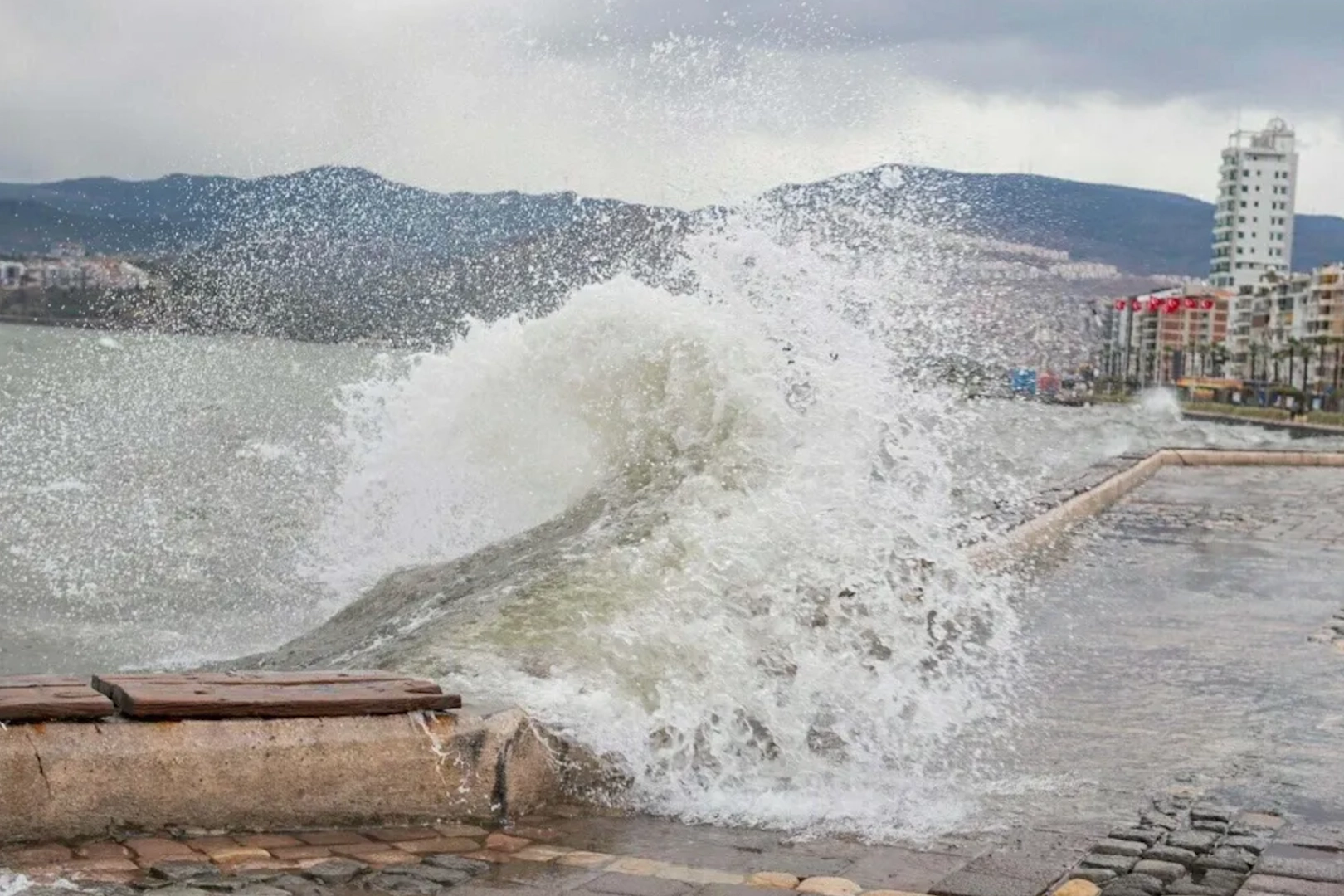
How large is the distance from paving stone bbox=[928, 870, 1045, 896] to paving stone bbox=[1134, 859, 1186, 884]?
0.41m

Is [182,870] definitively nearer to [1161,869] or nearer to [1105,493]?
[1161,869]

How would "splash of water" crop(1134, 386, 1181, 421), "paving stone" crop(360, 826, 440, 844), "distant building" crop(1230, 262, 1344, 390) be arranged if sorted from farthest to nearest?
"distant building" crop(1230, 262, 1344, 390) → "splash of water" crop(1134, 386, 1181, 421) → "paving stone" crop(360, 826, 440, 844)

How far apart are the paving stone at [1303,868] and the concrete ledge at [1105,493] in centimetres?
742

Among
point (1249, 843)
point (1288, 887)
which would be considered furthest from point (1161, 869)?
point (1249, 843)

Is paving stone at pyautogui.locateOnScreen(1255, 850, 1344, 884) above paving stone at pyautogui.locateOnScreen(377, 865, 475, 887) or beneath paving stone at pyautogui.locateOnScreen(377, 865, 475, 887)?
above

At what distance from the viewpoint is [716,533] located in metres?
8.02

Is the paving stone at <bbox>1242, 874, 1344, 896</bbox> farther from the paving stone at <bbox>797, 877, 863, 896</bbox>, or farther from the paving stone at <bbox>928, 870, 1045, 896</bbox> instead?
the paving stone at <bbox>797, 877, 863, 896</bbox>

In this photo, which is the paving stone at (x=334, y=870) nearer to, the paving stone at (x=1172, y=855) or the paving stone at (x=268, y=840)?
the paving stone at (x=268, y=840)

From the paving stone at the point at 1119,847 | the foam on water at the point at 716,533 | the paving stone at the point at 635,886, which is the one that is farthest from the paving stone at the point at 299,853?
the paving stone at the point at 1119,847

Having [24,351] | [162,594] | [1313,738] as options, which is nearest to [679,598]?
[1313,738]

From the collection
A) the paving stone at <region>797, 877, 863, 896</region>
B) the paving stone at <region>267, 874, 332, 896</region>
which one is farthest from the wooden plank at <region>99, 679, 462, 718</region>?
the paving stone at <region>797, 877, 863, 896</region>

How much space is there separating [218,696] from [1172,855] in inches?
114

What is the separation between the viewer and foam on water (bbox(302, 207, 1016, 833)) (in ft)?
20.2

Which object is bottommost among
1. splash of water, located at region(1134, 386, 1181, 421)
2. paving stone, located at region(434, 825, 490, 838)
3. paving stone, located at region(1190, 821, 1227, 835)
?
paving stone, located at region(434, 825, 490, 838)
